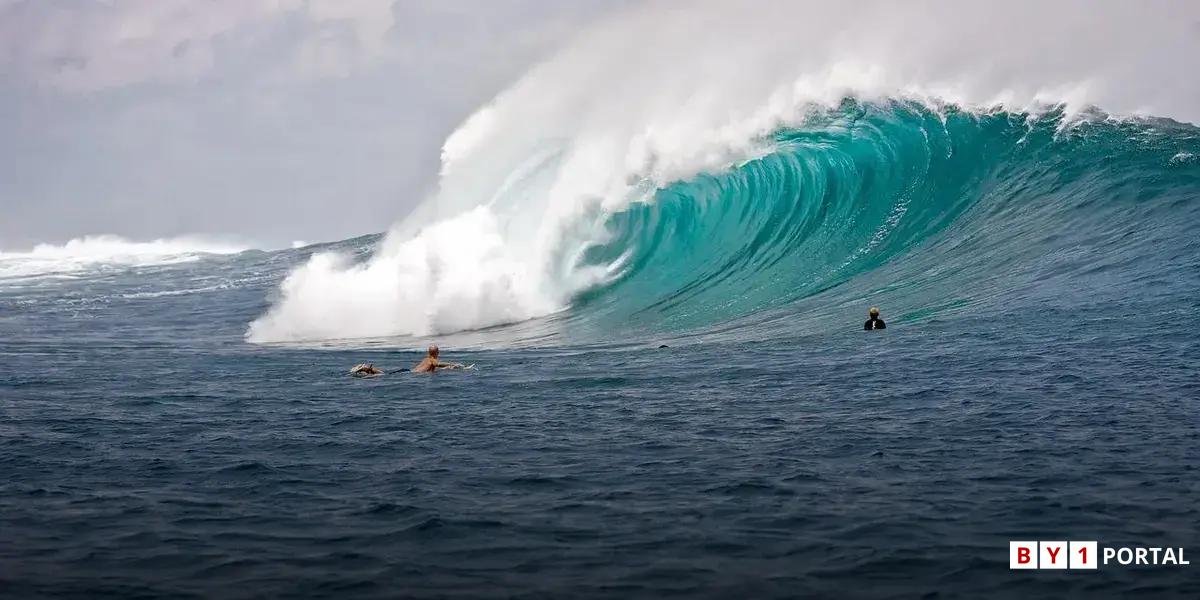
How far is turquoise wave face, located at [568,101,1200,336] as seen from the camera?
18.3 m

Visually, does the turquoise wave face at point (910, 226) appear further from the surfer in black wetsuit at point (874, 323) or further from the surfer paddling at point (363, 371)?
the surfer paddling at point (363, 371)

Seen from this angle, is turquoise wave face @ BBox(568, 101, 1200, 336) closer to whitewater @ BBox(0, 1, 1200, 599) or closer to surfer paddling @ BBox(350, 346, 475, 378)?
whitewater @ BBox(0, 1, 1200, 599)

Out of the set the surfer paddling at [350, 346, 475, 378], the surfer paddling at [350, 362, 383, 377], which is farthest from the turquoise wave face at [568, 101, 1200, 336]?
the surfer paddling at [350, 362, 383, 377]

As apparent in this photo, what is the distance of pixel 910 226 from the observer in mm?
23469

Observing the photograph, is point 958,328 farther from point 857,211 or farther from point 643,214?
point 643,214

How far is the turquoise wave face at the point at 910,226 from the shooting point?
18344mm

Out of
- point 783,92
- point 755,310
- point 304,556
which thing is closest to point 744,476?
point 304,556

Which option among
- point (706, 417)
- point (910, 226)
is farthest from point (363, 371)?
point (910, 226)

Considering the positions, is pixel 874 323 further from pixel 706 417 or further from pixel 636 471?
pixel 636 471

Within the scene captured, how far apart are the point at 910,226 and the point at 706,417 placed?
13999mm

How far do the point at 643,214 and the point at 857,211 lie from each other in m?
4.80

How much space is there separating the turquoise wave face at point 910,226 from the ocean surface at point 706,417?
104mm

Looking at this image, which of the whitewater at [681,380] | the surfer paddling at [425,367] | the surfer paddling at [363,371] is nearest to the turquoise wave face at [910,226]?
the whitewater at [681,380]

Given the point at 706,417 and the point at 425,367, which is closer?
the point at 706,417
